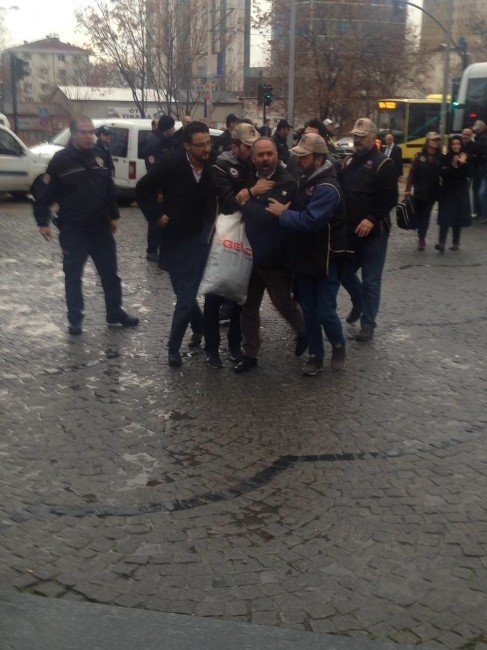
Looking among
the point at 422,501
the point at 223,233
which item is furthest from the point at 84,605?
the point at 223,233

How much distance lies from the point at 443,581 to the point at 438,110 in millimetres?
42418

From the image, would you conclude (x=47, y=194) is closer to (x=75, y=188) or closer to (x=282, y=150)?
(x=75, y=188)

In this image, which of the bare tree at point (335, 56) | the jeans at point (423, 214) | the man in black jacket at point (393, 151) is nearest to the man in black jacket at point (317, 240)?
the jeans at point (423, 214)

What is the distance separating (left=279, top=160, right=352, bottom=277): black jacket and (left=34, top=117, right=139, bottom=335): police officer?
215 centimetres

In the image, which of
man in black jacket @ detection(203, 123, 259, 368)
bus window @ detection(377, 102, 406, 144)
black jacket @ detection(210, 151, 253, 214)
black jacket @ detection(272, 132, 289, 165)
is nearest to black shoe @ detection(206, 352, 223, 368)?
man in black jacket @ detection(203, 123, 259, 368)

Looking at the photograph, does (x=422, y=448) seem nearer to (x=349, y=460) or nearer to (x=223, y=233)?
(x=349, y=460)

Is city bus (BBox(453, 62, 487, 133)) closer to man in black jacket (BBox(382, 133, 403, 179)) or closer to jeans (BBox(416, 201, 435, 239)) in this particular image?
man in black jacket (BBox(382, 133, 403, 179))

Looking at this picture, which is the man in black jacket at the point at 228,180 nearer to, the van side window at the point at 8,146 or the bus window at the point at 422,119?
the van side window at the point at 8,146

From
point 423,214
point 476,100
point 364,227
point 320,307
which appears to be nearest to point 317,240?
point 320,307

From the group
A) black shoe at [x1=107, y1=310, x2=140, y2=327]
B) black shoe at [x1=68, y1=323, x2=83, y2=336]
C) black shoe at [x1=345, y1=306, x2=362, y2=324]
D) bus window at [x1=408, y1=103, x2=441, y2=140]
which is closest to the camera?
black shoe at [x1=68, y1=323, x2=83, y2=336]

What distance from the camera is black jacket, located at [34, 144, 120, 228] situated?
7840 mm

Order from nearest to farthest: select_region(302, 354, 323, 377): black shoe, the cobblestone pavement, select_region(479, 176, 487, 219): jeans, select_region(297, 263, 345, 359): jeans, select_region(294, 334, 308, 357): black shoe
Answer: the cobblestone pavement, select_region(297, 263, 345, 359): jeans, select_region(302, 354, 323, 377): black shoe, select_region(294, 334, 308, 357): black shoe, select_region(479, 176, 487, 219): jeans

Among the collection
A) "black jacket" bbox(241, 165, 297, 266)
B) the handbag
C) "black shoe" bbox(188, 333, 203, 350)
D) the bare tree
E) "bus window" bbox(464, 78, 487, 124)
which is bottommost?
"black shoe" bbox(188, 333, 203, 350)

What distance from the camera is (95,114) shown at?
70.2 m
